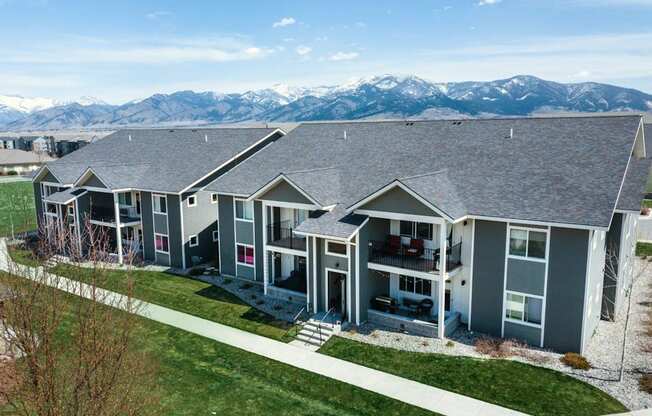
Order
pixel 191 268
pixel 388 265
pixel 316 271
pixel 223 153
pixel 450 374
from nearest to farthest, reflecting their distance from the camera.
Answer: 1. pixel 450 374
2. pixel 388 265
3. pixel 316 271
4. pixel 191 268
5. pixel 223 153

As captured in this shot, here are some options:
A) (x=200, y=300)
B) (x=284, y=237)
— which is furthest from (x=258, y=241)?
(x=200, y=300)

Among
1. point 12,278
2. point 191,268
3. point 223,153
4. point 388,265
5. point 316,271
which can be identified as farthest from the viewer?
point 223,153

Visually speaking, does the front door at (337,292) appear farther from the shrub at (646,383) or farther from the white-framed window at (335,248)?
the shrub at (646,383)

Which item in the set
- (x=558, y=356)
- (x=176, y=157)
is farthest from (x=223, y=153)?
(x=558, y=356)

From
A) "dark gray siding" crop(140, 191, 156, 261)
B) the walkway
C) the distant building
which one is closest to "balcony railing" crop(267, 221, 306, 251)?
the walkway

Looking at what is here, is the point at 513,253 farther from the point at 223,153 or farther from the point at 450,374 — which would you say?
the point at 223,153

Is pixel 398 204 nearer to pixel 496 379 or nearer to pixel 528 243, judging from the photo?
pixel 528 243

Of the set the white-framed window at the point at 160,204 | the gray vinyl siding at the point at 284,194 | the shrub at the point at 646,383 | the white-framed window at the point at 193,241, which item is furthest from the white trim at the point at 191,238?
the shrub at the point at 646,383
